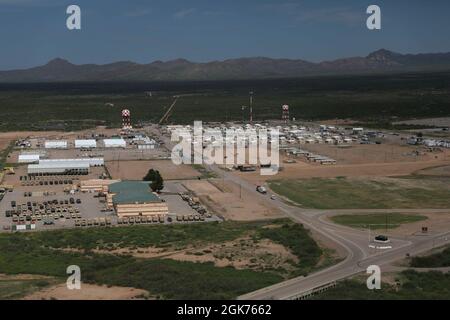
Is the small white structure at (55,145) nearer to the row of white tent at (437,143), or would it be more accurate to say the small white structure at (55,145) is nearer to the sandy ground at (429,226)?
the row of white tent at (437,143)

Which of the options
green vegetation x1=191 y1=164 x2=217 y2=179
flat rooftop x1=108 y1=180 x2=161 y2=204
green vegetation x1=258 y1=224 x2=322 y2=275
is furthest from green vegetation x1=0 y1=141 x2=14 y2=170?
green vegetation x1=258 y1=224 x2=322 y2=275

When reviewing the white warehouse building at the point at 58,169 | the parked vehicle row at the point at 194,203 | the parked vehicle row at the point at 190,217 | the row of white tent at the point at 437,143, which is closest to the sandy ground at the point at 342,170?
the parked vehicle row at the point at 194,203

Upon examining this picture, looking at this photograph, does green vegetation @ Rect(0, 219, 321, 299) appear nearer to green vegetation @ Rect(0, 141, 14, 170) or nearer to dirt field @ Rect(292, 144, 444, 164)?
dirt field @ Rect(292, 144, 444, 164)

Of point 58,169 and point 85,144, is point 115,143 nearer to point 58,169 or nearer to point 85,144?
point 85,144

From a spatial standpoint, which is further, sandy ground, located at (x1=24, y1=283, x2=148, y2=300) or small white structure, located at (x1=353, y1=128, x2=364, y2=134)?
small white structure, located at (x1=353, y1=128, x2=364, y2=134)

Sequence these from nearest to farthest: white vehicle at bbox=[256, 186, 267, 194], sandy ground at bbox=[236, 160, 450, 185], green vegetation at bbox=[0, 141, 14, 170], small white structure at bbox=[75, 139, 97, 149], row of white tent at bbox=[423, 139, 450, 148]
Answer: white vehicle at bbox=[256, 186, 267, 194] < sandy ground at bbox=[236, 160, 450, 185] < green vegetation at bbox=[0, 141, 14, 170] < row of white tent at bbox=[423, 139, 450, 148] < small white structure at bbox=[75, 139, 97, 149]

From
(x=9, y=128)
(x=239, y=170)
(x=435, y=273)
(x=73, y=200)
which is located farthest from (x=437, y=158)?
(x=9, y=128)
